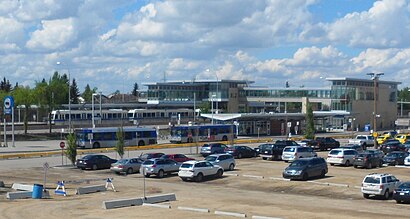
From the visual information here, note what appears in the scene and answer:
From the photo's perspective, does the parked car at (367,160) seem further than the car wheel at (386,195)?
Yes

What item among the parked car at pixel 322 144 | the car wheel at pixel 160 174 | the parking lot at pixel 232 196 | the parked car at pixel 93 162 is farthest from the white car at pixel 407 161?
the parked car at pixel 93 162

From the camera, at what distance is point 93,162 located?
49.9 metres

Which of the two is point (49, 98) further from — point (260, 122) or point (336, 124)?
point (336, 124)

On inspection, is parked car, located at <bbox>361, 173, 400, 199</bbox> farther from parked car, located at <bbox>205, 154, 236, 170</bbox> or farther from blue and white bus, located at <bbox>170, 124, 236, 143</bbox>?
blue and white bus, located at <bbox>170, 124, 236, 143</bbox>

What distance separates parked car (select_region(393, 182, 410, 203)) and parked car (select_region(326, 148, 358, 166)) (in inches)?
728

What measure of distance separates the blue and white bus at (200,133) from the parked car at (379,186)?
41.1m

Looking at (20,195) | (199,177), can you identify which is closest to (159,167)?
(199,177)

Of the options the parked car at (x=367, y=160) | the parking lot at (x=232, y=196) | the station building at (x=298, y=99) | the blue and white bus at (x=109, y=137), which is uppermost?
the station building at (x=298, y=99)

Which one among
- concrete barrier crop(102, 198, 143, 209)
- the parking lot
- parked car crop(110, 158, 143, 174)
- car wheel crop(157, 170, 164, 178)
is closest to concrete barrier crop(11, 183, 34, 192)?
the parking lot

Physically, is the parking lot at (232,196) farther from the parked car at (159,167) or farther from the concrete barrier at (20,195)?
the parked car at (159,167)

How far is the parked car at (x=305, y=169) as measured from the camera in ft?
138

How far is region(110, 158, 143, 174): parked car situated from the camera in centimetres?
4641

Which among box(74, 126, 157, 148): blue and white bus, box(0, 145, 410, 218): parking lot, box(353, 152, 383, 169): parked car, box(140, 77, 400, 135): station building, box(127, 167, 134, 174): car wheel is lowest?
box(0, 145, 410, 218): parking lot

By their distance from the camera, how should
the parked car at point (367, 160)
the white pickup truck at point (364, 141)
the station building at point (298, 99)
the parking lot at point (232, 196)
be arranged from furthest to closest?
1. the station building at point (298, 99)
2. the white pickup truck at point (364, 141)
3. the parked car at point (367, 160)
4. the parking lot at point (232, 196)
